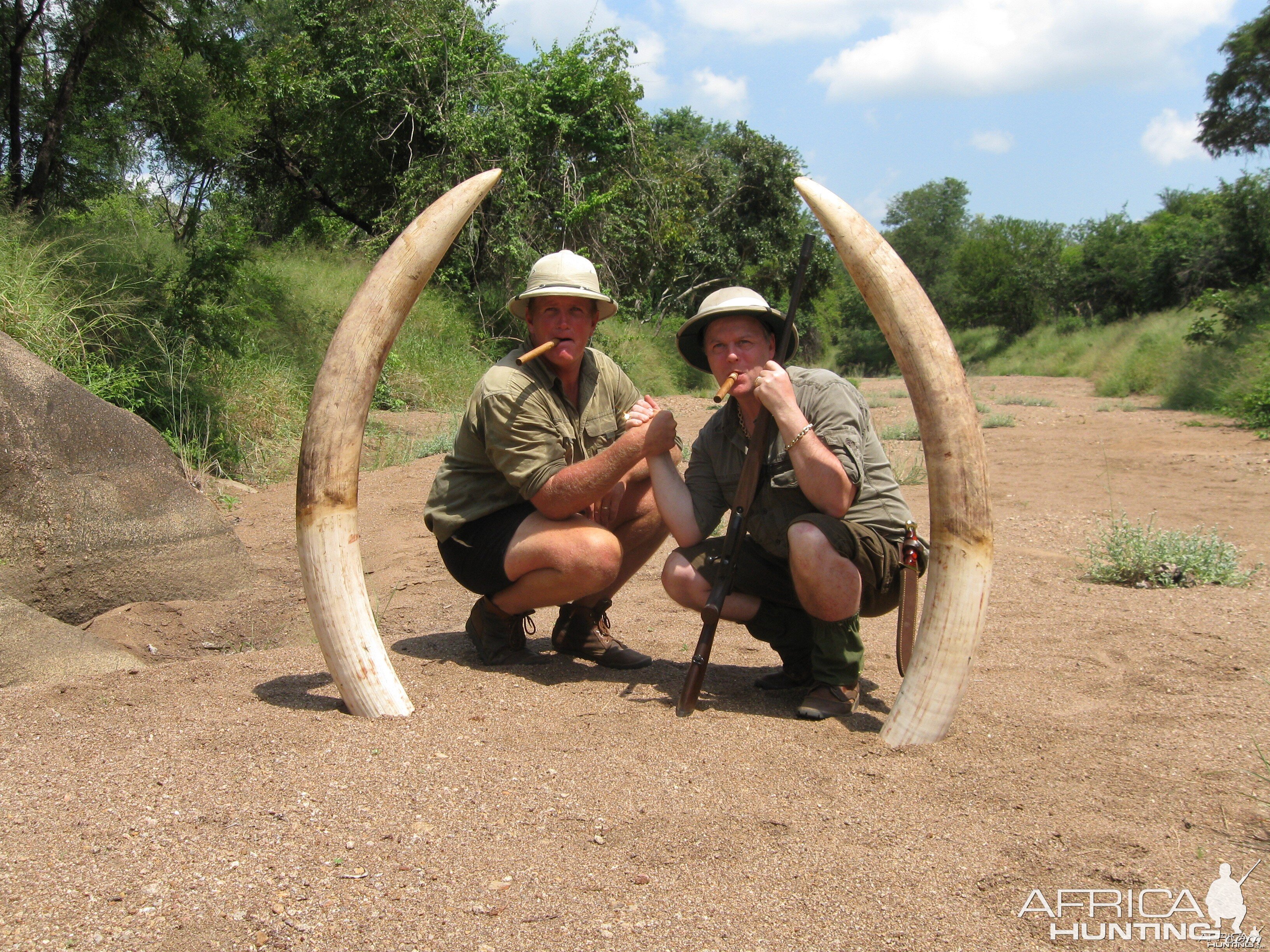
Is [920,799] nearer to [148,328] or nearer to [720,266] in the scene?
[148,328]

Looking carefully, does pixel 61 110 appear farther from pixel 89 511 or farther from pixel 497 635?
pixel 497 635

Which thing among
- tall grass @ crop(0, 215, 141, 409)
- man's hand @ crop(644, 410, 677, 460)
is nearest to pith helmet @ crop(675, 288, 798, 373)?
man's hand @ crop(644, 410, 677, 460)

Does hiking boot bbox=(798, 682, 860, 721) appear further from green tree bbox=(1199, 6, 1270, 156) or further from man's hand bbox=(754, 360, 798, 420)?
green tree bbox=(1199, 6, 1270, 156)

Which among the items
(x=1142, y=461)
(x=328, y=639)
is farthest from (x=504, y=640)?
(x=1142, y=461)

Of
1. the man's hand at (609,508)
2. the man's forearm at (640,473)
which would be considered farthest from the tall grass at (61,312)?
the man's forearm at (640,473)

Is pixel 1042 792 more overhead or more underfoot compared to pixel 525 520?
more underfoot

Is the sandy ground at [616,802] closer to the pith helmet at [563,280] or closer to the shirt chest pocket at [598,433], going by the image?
the shirt chest pocket at [598,433]

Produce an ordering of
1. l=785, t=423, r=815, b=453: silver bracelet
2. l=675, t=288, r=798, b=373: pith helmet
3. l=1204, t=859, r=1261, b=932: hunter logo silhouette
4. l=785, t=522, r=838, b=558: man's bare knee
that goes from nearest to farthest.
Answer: l=1204, t=859, r=1261, b=932: hunter logo silhouette < l=785, t=423, r=815, b=453: silver bracelet < l=785, t=522, r=838, b=558: man's bare knee < l=675, t=288, r=798, b=373: pith helmet

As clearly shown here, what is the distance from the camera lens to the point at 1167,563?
4.78 m

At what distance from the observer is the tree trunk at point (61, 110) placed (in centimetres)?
1028

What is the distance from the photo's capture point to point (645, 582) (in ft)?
17.2

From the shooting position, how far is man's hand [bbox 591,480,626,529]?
12.0ft

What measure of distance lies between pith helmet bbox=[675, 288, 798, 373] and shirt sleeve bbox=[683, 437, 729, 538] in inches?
12.6

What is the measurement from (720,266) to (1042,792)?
2212 centimetres
